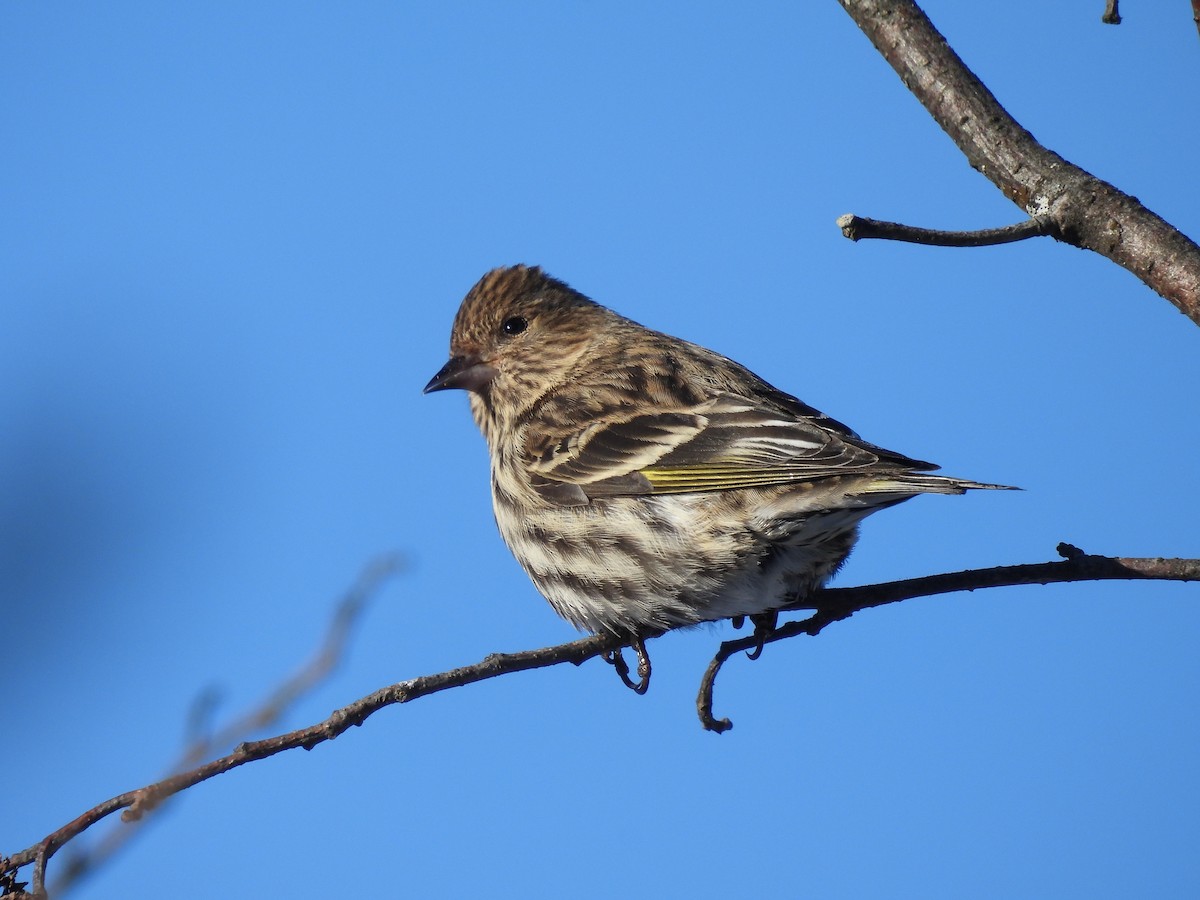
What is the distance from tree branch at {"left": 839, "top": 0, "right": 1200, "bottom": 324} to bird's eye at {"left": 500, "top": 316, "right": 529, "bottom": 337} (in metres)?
2.70

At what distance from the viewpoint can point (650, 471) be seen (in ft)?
14.0

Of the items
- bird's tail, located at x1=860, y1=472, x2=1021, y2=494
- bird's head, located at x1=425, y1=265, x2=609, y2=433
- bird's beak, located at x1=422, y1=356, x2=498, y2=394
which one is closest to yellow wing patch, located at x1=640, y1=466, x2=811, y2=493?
bird's tail, located at x1=860, y1=472, x2=1021, y2=494

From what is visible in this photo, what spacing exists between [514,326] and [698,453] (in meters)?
1.48

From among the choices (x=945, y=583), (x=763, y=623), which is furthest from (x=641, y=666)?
(x=945, y=583)

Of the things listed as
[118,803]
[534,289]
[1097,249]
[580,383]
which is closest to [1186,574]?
[1097,249]

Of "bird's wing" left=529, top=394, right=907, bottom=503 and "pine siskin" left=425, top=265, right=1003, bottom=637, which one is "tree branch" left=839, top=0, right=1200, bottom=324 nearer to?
"pine siskin" left=425, top=265, right=1003, bottom=637

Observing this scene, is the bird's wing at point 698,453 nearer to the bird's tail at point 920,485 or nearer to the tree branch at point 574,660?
the bird's tail at point 920,485

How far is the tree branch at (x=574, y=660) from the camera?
198cm

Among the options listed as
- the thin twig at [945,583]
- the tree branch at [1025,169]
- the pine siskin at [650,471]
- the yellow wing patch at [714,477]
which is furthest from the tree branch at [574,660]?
the tree branch at [1025,169]

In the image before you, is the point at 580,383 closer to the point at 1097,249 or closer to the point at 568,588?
the point at 568,588

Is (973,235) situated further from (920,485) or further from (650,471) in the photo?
(650,471)

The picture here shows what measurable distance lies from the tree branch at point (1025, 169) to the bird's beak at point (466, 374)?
2.72m

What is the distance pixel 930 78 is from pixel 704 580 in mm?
1721

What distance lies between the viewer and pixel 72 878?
1454 millimetres
